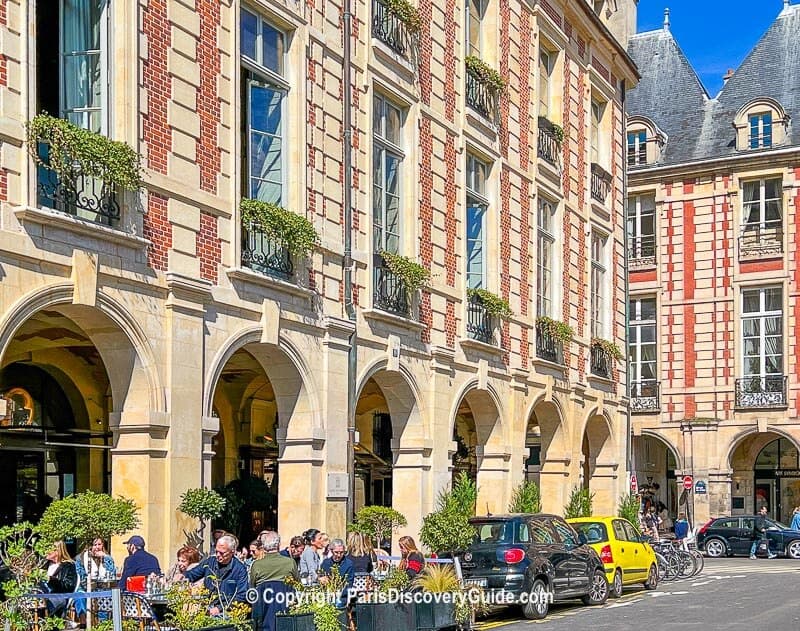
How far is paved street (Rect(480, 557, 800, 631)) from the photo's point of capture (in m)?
17.3

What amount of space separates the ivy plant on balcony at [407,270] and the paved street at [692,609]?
534 cm

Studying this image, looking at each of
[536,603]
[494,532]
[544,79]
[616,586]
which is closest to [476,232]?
[544,79]

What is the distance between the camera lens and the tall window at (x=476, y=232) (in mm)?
25016

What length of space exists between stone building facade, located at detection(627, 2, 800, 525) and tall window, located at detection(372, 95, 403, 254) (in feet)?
83.0

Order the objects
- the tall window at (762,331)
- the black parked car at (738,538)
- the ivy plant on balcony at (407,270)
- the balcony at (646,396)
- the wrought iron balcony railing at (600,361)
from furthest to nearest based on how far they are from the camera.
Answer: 1. the balcony at (646,396)
2. the tall window at (762,331)
3. the black parked car at (738,538)
4. the wrought iron balcony railing at (600,361)
5. the ivy plant on balcony at (407,270)

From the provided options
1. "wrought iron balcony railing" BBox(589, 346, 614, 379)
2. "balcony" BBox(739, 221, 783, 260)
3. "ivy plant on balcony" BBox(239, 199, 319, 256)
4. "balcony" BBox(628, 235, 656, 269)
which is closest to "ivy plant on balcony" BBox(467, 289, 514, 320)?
"wrought iron balcony railing" BBox(589, 346, 614, 379)

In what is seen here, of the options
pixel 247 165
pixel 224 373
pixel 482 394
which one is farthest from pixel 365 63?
pixel 482 394

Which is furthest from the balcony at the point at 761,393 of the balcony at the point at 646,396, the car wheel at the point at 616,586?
the car wheel at the point at 616,586

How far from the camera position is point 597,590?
2025cm

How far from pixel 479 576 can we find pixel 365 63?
25.6 ft

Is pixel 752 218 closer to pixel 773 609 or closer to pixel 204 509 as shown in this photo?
pixel 773 609

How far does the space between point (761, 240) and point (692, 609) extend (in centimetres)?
2756

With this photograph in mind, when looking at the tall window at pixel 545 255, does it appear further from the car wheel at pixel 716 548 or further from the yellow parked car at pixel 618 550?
the car wheel at pixel 716 548

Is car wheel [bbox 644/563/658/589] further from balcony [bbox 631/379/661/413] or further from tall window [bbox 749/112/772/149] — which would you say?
tall window [bbox 749/112/772/149]
